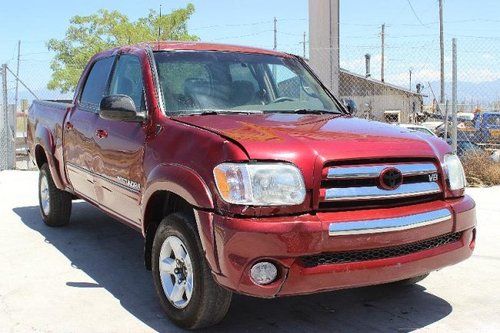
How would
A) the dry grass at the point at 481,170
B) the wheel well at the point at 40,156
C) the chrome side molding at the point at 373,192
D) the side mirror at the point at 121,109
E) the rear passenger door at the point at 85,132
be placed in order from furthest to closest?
the dry grass at the point at 481,170, the wheel well at the point at 40,156, the rear passenger door at the point at 85,132, the side mirror at the point at 121,109, the chrome side molding at the point at 373,192

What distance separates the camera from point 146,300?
423 centimetres

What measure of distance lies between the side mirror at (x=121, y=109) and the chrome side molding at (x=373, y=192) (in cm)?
159

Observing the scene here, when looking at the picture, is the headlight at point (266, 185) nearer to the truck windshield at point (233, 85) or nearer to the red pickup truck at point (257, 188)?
the red pickup truck at point (257, 188)

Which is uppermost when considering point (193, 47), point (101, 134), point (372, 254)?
point (193, 47)

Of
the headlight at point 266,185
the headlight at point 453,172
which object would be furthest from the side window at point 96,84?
the headlight at point 453,172

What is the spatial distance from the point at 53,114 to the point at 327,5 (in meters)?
7.10

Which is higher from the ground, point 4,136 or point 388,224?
point 4,136

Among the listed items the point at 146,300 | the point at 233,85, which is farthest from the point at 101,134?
the point at 146,300

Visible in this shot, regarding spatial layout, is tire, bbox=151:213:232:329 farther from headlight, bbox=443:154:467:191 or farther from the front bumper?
headlight, bbox=443:154:467:191

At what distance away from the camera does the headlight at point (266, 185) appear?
3.11m

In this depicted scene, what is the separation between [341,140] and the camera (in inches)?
132

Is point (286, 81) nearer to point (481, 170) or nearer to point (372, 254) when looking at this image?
point (372, 254)

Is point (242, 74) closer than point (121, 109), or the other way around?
point (121, 109)

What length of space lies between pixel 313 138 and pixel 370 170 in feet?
1.24
